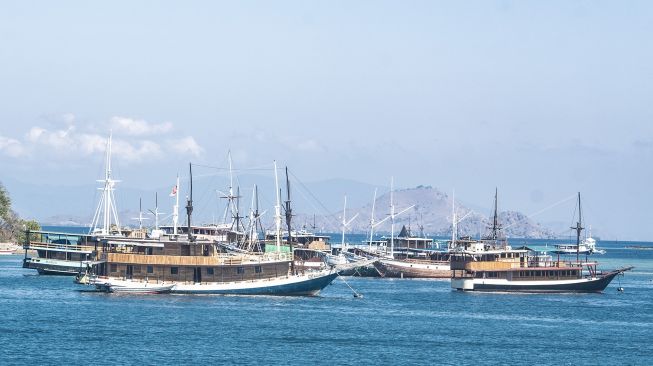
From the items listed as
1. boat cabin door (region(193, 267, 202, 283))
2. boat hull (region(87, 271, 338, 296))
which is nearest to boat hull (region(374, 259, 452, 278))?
boat hull (region(87, 271, 338, 296))

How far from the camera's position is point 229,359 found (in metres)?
70.6

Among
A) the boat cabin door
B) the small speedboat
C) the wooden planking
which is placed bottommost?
the small speedboat

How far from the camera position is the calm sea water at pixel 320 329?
239 ft

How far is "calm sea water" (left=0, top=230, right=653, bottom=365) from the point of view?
72.9 metres

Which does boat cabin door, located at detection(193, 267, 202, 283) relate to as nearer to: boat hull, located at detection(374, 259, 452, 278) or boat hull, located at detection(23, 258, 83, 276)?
boat hull, located at detection(23, 258, 83, 276)

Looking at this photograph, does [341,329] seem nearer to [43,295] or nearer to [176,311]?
[176,311]

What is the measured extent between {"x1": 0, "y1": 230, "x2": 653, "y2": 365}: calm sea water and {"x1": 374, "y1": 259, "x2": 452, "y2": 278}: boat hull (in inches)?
1408

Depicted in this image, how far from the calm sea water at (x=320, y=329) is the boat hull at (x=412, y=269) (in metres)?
35.8

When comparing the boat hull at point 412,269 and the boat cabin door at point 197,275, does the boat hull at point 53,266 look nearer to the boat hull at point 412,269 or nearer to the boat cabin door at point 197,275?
the boat cabin door at point 197,275

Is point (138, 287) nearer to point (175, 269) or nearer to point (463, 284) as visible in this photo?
point (175, 269)

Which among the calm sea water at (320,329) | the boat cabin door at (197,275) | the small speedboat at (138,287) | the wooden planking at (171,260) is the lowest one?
the calm sea water at (320,329)

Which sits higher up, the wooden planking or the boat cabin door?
the wooden planking

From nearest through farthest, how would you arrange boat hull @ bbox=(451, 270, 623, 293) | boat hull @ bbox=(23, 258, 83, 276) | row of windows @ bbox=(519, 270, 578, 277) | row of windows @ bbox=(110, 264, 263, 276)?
row of windows @ bbox=(110, 264, 263, 276) < boat hull @ bbox=(451, 270, 623, 293) < row of windows @ bbox=(519, 270, 578, 277) < boat hull @ bbox=(23, 258, 83, 276)

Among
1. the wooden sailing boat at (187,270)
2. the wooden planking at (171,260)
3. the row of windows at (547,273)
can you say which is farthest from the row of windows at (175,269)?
the row of windows at (547,273)
